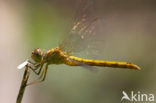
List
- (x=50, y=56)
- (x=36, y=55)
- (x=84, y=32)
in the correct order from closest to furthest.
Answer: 1. (x=36, y=55)
2. (x=50, y=56)
3. (x=84, y=32)

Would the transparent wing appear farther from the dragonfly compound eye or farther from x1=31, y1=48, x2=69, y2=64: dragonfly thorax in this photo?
the dragonfly compound eye

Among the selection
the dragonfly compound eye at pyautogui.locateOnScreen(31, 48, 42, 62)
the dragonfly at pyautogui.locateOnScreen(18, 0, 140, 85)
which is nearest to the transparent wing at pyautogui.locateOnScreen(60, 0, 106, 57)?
the dragonfly at pyautogui.locateOnScreen(18, 0, 140, 85)

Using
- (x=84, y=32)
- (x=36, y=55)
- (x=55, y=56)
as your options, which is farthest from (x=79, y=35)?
(x=36, y=55)

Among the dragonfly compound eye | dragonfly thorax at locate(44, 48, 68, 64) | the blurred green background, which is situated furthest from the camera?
the blurred green background

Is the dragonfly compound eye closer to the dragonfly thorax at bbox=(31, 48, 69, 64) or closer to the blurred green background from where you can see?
the dragonfly thorax at bbox=(31, 48, 69, 64)

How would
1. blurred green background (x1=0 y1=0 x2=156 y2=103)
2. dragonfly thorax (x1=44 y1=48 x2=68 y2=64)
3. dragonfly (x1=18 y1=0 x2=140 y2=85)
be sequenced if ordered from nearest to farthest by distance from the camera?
dragonfly thorax (x1=44 y1=48 x2=68 y2=64) < dragonfly (x1=18 y1=0 x2=140 y2=85) < blurred green background (x1=0 y1=0 x2=156 y2=103)

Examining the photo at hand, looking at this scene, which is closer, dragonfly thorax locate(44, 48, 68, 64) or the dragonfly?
dragonfly thorax locate(44, 48, 68, 64)

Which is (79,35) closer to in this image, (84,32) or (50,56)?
(84,32)

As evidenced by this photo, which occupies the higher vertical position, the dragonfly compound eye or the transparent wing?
the transparent wing
